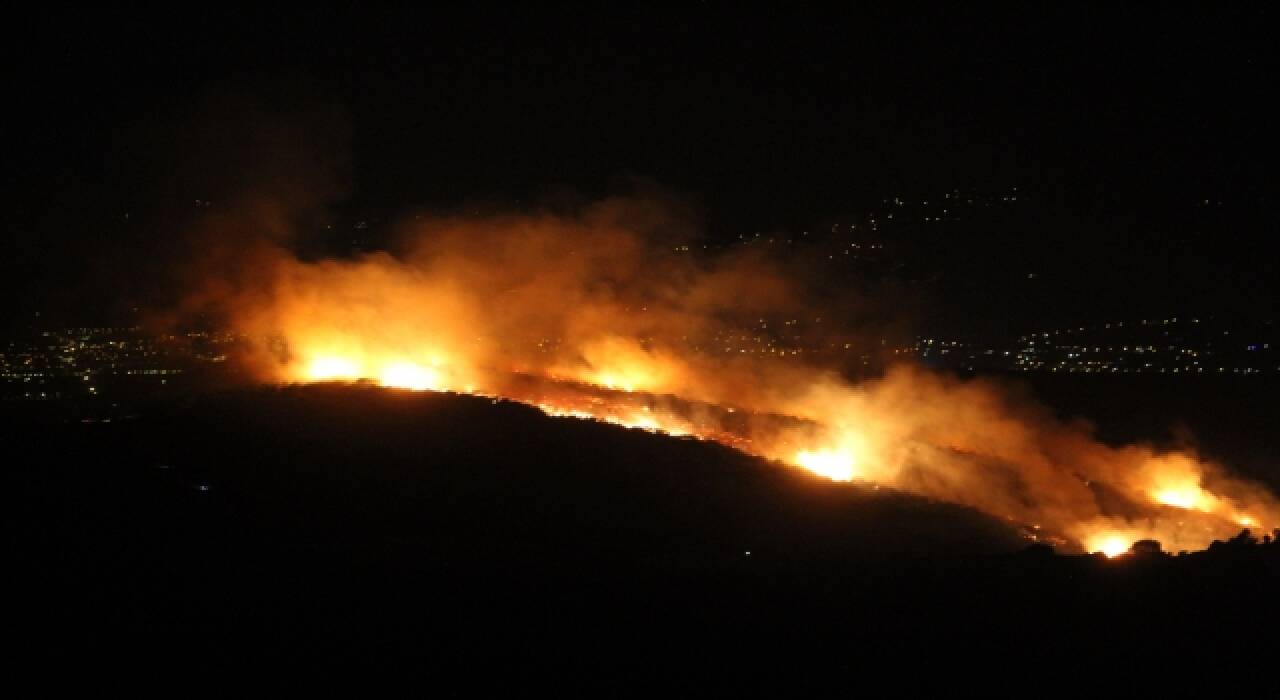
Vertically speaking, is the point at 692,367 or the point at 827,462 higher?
the point at 692,367

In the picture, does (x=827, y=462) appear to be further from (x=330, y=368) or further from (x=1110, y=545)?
(x=330, y=368)

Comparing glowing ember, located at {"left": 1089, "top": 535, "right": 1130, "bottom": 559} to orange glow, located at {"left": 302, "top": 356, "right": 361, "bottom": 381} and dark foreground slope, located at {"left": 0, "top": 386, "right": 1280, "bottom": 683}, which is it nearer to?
dark foreground slope, located at {"left": 0, "top": 386, "right": 1280, "bottom": 683}

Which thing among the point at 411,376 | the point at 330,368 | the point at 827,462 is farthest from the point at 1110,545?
the point at 330,368

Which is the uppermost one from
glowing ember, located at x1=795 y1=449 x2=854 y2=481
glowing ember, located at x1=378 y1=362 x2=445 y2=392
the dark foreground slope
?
glowing ember, located at x1=378 y1=362 x2=445 y2=392

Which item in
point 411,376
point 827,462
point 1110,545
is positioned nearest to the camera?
point 1110,545

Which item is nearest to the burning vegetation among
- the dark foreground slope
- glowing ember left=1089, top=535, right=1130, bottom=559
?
glowing ember left=1089, top=535, right=1130, bottom=559

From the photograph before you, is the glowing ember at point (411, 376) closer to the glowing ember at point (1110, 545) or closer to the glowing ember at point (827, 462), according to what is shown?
the glowing ember at point (827, 462)

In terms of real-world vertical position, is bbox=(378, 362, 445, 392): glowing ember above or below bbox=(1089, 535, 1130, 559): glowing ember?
above
